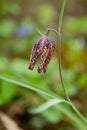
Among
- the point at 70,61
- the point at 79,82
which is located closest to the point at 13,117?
the point at 79,82

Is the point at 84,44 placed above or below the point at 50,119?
above

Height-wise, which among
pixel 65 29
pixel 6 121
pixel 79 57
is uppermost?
pixel 65 29

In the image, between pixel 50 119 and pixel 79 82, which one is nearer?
pixel 50 119

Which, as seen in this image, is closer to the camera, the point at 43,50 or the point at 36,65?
the point at 43,50

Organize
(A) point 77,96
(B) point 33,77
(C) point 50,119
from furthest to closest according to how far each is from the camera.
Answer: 1. (A) point 77,96
2. (B) point 33,77
3. (C) point 50,119

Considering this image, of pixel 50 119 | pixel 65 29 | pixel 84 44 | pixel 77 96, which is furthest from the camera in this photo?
pixel 65 29

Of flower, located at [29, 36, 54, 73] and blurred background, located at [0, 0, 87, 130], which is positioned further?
blurred background, located at [0, 0, 87, 130]

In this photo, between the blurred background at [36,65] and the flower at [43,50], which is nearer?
the flower at [43,50]

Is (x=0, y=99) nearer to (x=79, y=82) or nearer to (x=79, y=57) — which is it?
(x=79, y=82)
